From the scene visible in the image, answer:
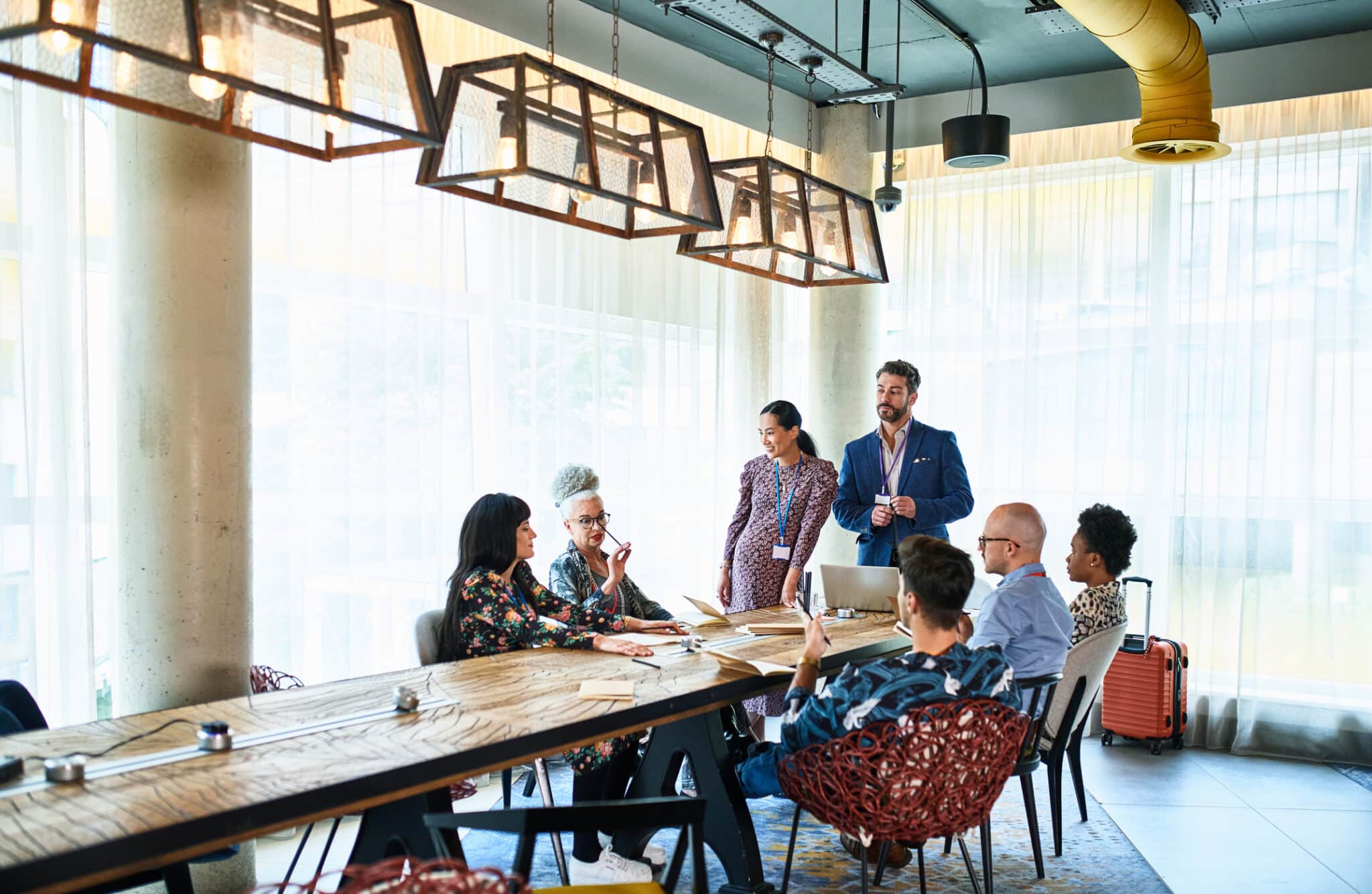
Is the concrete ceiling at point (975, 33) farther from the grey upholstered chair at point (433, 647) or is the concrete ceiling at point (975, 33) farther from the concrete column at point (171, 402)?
the grey upholstered chair at point (433, 647)

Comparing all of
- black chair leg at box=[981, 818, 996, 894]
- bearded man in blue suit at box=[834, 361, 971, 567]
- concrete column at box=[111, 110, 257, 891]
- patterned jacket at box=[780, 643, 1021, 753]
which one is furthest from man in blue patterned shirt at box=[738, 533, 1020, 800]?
bearded man in blue suit at box=[834, 361, 971, 567]

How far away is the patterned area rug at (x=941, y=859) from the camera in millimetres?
4055

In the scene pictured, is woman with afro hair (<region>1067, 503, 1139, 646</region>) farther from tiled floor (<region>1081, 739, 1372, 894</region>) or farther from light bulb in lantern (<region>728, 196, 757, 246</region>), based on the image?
light bulb in lantern (<region>728, 196, 757, 246</region>)

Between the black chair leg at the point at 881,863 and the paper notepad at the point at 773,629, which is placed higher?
the paper notepad at the point at 773,629

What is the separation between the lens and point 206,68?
91.4 inches

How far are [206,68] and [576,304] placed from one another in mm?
3487

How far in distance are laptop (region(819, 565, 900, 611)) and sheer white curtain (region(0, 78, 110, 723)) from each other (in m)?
2.72

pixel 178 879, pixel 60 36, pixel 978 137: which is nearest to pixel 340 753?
pixel 178 879

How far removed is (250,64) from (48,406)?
173 centimetres

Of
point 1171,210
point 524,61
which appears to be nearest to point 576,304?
point 524,61

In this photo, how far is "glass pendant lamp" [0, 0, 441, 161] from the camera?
2.19 metres

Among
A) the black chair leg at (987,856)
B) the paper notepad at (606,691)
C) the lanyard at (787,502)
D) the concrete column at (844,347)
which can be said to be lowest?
the black chair leg at (987,856)

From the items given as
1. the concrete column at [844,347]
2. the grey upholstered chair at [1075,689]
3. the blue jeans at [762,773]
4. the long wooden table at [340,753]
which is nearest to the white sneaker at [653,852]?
the long wooden table at [340,753]

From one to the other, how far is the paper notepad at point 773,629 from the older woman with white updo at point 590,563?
0.94 ft
